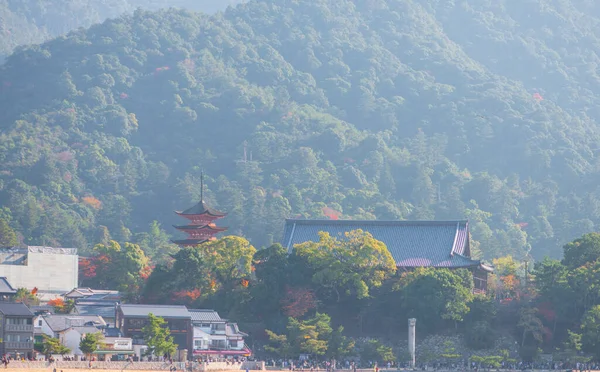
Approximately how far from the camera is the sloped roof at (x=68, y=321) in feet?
249

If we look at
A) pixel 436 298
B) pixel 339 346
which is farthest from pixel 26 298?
pixel 436 298

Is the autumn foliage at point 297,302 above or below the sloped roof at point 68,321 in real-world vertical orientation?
above

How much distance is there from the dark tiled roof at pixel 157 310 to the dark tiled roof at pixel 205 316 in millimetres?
463

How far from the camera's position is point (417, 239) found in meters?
90.3

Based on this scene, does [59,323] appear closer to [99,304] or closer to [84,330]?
[84,330]

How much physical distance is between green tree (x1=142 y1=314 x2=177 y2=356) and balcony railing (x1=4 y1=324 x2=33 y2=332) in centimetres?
683

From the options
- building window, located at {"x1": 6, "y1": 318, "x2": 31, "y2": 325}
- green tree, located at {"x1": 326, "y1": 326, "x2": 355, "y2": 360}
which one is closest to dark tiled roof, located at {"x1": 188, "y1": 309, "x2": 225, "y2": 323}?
green tree, located at {"x1": 326, "y1": 326, "x2": 355, "y2": 360}

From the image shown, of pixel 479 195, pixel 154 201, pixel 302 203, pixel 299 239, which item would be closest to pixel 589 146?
pixel 479 195

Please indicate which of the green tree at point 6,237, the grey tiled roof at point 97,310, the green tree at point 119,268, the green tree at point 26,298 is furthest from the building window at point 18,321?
the green tree at point 6,237

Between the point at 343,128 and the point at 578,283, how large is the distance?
93207 mm

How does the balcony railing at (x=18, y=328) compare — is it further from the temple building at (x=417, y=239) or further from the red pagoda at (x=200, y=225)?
the red pagoda at (x=200, y=225)

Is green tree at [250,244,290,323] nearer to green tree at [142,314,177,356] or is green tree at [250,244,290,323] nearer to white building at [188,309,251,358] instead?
white building at [188,309,251,358]

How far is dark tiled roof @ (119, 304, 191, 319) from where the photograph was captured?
7806 centimetres

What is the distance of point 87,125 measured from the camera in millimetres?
169875
